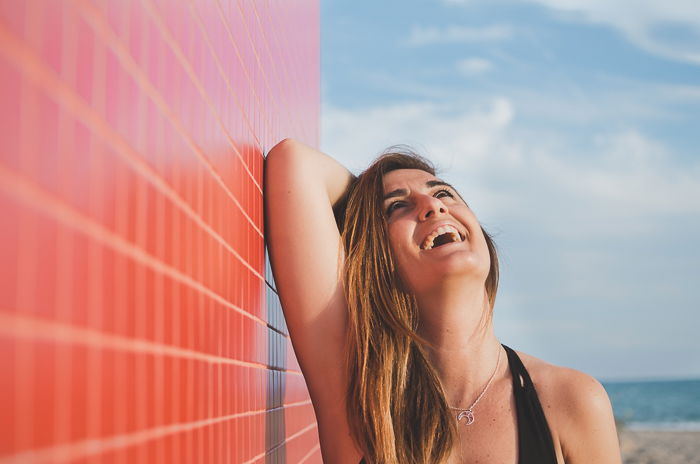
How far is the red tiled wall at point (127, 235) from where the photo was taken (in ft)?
2.66

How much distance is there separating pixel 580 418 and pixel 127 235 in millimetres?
2032

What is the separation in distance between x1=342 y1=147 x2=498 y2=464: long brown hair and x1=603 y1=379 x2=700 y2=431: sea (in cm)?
3585

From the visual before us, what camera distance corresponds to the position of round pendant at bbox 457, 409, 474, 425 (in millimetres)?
2836

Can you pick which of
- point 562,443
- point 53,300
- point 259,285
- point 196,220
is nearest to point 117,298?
point 53,300

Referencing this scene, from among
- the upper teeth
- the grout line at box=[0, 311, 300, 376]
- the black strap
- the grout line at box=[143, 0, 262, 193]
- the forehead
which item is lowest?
the black strap

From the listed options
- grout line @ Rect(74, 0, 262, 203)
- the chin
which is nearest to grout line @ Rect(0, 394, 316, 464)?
grout line @ Rect(74, 0, 262, 203)

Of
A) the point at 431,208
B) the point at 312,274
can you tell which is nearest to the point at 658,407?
the point at 431,208

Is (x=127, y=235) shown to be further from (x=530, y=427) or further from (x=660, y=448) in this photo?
(x=660, y=448)

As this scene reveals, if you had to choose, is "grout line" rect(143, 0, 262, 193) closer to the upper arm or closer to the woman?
the woman

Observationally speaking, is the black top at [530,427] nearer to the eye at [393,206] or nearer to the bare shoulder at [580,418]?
the bare shoulder at [580,418]

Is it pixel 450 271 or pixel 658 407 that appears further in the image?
pixel 658 407

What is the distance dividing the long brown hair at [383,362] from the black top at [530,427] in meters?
0.14

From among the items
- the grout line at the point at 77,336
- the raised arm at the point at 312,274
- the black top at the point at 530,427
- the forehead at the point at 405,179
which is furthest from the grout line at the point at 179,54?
the black top at the point at 530,427

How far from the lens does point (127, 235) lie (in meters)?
1.15
